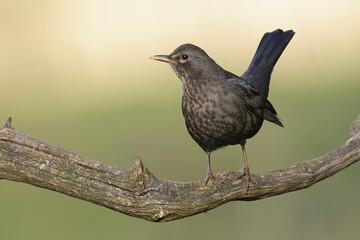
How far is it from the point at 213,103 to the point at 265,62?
141cm

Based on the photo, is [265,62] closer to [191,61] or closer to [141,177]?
[191,61]

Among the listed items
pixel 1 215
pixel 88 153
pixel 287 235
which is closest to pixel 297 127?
pixel 88 153

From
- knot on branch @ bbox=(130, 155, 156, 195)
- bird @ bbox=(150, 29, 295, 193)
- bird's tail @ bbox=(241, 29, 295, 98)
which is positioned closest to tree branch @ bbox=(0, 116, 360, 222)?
knot on branch @ bbox=(130, 155, 156, 195)

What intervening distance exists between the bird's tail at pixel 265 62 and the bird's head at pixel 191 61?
964 mm

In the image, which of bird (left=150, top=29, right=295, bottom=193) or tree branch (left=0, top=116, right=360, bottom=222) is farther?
bird (left=150, top=29, right=295, bottom=193)

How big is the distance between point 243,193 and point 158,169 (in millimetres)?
4312

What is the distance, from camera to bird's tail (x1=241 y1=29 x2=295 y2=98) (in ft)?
23.4

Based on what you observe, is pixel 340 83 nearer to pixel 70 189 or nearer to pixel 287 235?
pixel 287 235

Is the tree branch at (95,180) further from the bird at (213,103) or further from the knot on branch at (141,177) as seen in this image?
the bird at (213,103)

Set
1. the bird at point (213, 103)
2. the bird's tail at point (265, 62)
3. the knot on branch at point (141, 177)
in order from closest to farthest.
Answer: the knot on branch at point (141, 177)
the bird at point (213, 103)
the bird's tail at point (265, 62)

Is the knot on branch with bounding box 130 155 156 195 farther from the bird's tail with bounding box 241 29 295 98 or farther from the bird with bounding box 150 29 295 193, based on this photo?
the bird's tail with bounding box 241 29 295 98

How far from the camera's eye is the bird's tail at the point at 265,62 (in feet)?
23.4

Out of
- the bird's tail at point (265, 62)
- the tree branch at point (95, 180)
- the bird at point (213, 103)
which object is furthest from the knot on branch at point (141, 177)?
the bird's tail at point (265, 62)

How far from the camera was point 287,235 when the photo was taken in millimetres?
7797
